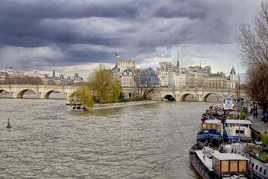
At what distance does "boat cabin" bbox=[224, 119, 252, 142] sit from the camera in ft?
86.2

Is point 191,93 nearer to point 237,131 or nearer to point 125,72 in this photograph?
point 125,72

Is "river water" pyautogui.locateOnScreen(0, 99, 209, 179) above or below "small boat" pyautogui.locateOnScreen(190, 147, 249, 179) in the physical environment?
below

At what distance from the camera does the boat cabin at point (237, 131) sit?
2627cm

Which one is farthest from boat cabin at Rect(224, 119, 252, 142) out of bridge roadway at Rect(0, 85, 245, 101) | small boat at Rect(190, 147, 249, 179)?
bridge roadway at Rect(0, 85, 245, 101)

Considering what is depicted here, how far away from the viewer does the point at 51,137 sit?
31.5m

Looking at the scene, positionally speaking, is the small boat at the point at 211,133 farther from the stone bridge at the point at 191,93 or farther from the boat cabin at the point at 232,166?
the stone bridge at the point at 191,93

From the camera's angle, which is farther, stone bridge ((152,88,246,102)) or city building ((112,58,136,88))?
city building ((112,58,136,88))

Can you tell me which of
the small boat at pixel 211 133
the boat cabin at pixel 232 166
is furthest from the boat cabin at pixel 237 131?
the boat cabin at pixel 232 166

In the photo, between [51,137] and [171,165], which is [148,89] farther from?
[171,165]

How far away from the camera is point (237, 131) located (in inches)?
1055

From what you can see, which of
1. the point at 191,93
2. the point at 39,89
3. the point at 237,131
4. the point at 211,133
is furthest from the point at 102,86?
the point at 237,131

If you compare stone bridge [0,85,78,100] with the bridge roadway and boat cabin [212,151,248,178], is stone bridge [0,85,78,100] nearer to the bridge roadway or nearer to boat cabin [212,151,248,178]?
the bridge roadway

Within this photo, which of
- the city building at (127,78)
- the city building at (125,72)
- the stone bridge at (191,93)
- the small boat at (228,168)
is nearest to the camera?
the small boat at (228,168)

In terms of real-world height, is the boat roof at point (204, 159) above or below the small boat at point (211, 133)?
below
